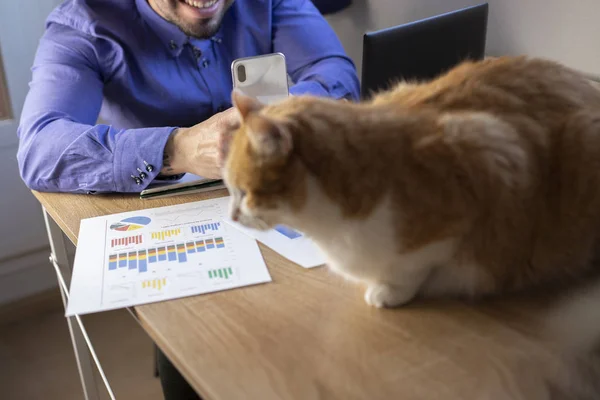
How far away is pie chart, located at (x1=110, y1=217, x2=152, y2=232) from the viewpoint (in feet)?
2.83

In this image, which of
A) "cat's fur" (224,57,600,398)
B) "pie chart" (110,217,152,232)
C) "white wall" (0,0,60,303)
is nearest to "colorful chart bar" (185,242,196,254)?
"pie chart" (110,217,152,232)

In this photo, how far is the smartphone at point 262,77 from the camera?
935 mm

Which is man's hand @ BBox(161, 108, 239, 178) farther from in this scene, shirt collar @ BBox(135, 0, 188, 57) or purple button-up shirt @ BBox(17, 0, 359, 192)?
shirt collar @ BBox(135, 0, 188, 57)

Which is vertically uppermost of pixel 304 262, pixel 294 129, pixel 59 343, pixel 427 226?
pixel 294 129

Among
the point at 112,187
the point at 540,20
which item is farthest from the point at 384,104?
the point at 540,20

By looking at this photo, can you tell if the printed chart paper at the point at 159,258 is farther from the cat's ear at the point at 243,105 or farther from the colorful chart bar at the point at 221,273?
the cat's ear at the point at 243,105

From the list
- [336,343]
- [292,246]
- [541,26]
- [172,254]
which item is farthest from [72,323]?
[541,26]

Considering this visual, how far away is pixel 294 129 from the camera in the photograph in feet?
1.74

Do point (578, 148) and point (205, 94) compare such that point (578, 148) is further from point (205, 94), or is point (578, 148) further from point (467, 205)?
point (205, 94)

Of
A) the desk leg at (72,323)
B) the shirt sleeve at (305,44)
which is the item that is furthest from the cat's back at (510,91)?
the desk leg at (72,323)

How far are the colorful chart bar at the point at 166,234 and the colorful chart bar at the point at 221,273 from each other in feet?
0.39

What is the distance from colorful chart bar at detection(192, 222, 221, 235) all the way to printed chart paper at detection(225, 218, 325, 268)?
0.03 meters

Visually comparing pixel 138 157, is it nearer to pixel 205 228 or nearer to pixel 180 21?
pixel 205 228

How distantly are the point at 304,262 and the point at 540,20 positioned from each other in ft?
3.26
